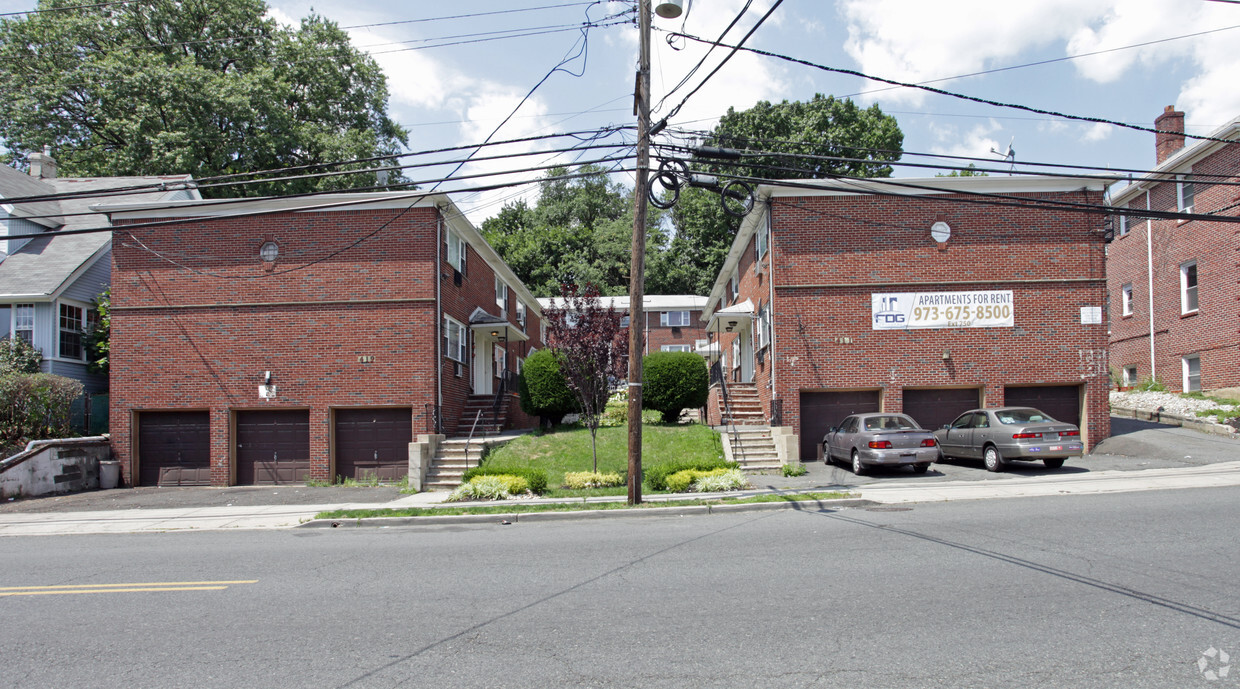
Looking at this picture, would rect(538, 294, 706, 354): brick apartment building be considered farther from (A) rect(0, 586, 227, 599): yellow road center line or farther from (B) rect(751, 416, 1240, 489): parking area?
(A) rect(0, 586, 227, 599): yellow road center line

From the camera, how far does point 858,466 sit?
54.2 feet

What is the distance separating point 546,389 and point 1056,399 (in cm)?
1440

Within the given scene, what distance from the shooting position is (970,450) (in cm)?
1686

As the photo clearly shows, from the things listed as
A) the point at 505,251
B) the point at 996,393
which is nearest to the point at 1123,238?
Result: the point at 996,393

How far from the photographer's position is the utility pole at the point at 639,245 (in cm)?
1248

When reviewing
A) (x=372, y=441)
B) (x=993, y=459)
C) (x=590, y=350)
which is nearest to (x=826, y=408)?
(x=993, y=459)

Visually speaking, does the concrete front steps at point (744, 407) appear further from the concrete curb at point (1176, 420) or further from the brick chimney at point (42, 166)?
the brick chimney at point (42, 166)

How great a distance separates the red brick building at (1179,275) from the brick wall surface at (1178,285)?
32 millimetres

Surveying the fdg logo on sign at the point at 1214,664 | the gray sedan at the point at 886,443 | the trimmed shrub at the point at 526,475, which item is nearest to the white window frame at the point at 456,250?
the trimmed shrub at the point at 526,475

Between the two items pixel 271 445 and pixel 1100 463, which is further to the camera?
pixel 271 445

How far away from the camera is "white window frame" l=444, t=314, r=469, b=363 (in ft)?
Result: 68.7

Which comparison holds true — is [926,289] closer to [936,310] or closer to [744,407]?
[936,310]

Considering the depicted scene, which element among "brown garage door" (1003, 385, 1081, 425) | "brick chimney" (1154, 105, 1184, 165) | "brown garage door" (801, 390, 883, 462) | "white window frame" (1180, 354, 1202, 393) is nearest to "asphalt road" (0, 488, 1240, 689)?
"brown garage door" (801, 390, 883, 462)

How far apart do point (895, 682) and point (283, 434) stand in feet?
60.8
